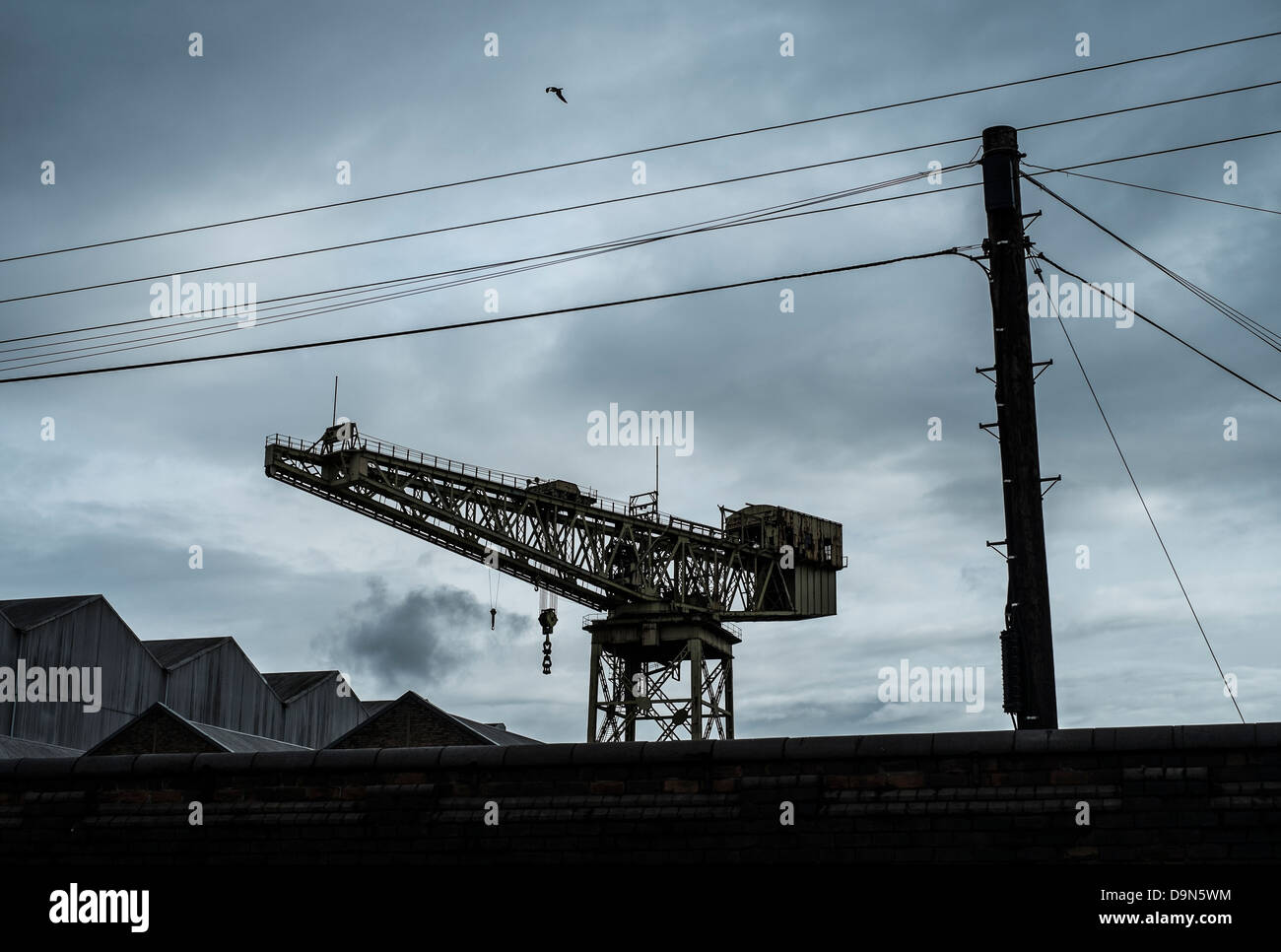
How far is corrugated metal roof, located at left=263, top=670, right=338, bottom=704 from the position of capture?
201ft

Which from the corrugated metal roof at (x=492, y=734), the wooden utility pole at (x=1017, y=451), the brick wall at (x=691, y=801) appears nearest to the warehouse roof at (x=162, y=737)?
the corrugated metal roof at (x=492, y=734)

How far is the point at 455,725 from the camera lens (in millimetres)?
44312

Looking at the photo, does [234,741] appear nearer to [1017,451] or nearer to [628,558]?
[628,558]

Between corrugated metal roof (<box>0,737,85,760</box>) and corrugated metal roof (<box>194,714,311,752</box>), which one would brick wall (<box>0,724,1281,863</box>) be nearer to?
corrugated metal roof (<box>194,714,311,752</box>)

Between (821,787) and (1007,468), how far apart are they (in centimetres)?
431

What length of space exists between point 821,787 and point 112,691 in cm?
4347

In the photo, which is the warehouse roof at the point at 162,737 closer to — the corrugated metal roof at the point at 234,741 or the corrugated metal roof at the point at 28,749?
the corrugated metal roof at the point at 234,741
